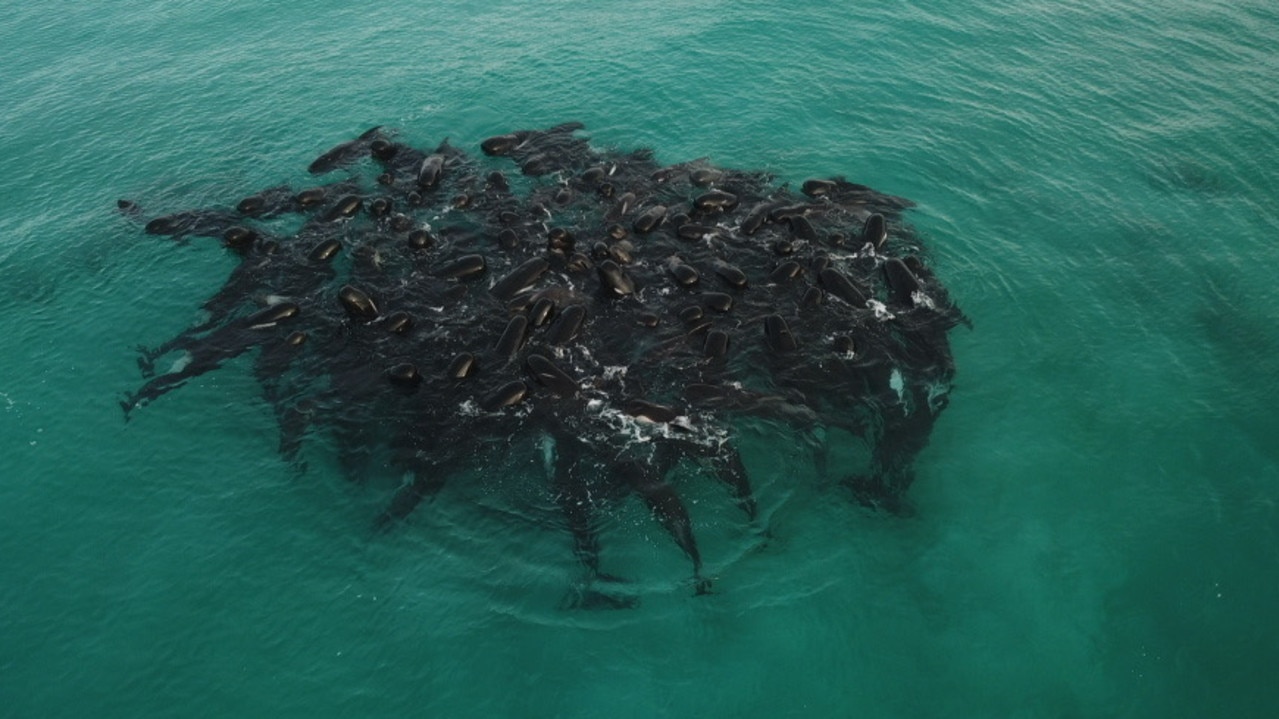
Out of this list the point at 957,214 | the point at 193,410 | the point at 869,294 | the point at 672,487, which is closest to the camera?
the point at 672,487

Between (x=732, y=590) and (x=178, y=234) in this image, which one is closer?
(x=732, y=590)

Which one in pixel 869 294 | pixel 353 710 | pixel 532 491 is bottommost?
pixel 353 710

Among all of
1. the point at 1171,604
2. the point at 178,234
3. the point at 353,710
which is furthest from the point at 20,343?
the point at 1171,604

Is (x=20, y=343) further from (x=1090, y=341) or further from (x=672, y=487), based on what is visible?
(x=1090, y=341)

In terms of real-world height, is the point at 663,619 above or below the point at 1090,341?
below

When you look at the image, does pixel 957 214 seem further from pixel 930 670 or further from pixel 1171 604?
pixel 930 670

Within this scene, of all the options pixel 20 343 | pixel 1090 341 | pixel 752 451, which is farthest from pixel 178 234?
pixel 1090 341

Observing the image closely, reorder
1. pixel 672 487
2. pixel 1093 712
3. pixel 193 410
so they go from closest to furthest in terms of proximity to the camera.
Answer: pixel 1093 712
pixel 672 487
pixel 193 410
